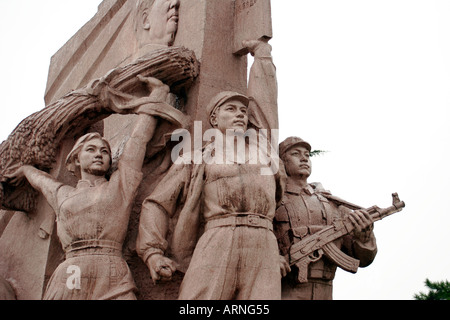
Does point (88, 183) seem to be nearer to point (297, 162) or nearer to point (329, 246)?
point (297, 162)

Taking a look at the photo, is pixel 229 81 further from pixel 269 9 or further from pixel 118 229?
pixel 118 229

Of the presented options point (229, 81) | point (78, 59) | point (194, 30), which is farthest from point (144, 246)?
point (78, 59)

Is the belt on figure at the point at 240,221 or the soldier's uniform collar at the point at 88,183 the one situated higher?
the soldier's uniform collar at the point at 88,183

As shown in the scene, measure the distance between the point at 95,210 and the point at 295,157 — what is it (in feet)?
7.25

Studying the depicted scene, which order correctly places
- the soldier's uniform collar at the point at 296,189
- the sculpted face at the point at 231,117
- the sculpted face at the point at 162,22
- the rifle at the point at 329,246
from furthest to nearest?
the sculpted face at the point at 162,22 → the soldier's uniform collar at the point at 296,189 → the sculpted face at the point at 231,117 → the rifle at the point at 329,246

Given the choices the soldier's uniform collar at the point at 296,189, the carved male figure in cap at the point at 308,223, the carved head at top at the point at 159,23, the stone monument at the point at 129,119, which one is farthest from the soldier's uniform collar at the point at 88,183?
the carved head at top at the point at 159,23

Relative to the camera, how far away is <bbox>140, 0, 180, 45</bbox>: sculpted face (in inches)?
306

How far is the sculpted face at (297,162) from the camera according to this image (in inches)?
272

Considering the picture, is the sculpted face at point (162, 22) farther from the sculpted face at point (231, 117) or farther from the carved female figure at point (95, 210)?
the sculpted face at point (231, 117)

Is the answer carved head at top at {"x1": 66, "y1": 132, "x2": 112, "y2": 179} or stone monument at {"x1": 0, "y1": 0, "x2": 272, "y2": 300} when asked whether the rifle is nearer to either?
stone monument at {"x1": 0, "y1": 0, "x2": 272, "y2": 300}

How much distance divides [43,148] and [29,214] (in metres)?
0.75

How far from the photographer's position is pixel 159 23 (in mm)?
7910

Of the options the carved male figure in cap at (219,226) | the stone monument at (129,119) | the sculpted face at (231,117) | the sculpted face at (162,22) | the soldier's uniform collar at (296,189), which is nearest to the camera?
the carved male figure in cap at (219,226)

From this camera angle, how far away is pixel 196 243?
5.99 metres
